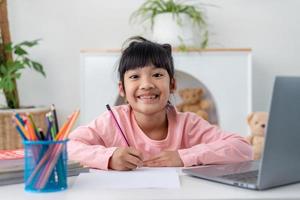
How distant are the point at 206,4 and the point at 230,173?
2544 millimetres

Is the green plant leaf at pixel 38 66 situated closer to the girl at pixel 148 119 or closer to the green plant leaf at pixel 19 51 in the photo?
the green plant leaf at pixel 19 51

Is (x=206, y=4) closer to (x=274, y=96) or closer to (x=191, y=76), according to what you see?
(x=191, y=76)

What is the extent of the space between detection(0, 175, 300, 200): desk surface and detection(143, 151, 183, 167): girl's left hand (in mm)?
270

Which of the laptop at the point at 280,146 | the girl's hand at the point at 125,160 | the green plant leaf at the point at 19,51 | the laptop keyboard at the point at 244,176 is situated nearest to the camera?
the laptop at the point at 280,146

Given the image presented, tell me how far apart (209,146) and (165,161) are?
13 centimetres

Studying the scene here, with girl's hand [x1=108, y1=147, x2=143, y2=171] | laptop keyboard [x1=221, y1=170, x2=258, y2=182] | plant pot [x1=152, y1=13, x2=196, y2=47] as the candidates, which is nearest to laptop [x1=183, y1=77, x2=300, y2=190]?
laptop keyboard [x1=221, y1=170, x2=258, y2=182]

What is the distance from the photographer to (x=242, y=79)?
3.05 meters

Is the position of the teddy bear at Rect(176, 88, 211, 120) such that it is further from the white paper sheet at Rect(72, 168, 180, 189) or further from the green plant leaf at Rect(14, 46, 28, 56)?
the white paper sheet at Rect(72, 168, 180, 189)

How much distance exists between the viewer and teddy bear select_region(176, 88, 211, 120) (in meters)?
3.15

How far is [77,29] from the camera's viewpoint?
3295 millimetres

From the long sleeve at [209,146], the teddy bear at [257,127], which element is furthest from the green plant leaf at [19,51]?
the long sleeve at [209,146]

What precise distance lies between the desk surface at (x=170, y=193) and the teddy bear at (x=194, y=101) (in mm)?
2313

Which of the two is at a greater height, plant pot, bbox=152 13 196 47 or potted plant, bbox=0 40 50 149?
plant pot, bbox=152 13 196 47

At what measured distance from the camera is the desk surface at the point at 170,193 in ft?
2.47
